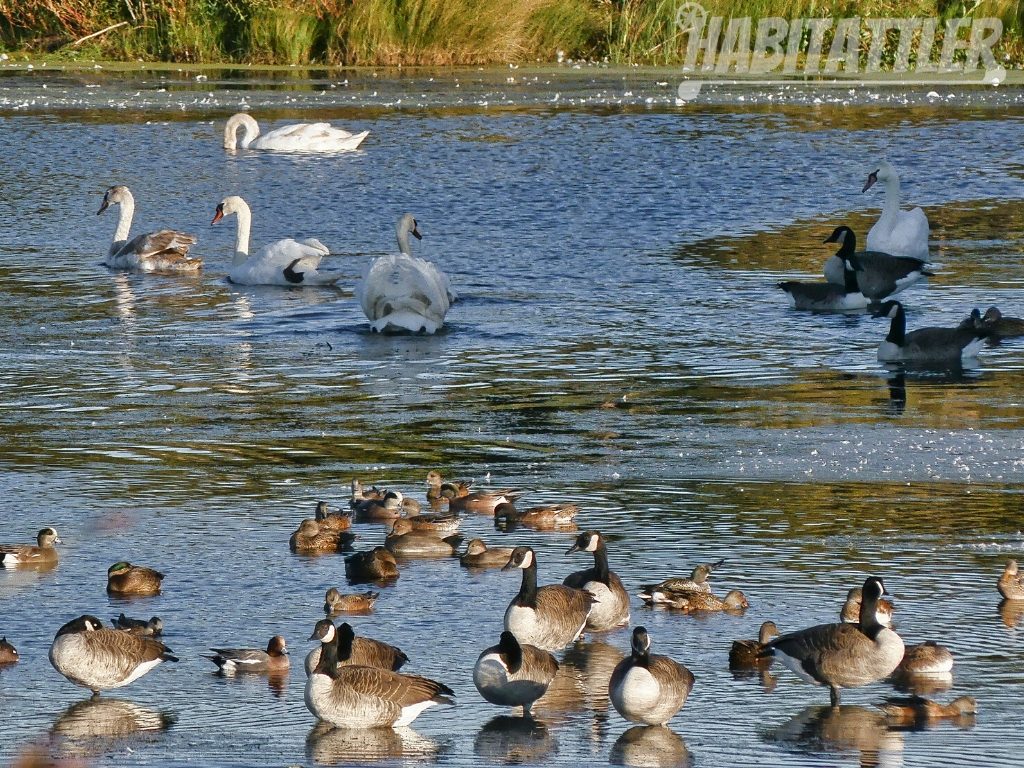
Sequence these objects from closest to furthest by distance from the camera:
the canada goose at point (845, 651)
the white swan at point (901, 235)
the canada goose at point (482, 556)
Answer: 1. the canada goose at point (845, 651)
2. the canada goose at point (482, 556)
3. the white swan at point (901, 235)

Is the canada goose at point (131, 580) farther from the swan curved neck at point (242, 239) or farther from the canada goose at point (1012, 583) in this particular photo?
the swan curved neck at point (242, 239)

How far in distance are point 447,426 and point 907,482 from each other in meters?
3.46

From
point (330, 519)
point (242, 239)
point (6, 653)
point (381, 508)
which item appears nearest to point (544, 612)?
point (330, 519)

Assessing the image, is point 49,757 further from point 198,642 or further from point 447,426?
point 447,426

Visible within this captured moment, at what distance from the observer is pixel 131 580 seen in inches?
359

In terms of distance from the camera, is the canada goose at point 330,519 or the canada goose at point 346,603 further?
the canada goose at point 330,519

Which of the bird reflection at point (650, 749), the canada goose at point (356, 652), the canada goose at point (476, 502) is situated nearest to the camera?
the bird reflection at point (650, 749)

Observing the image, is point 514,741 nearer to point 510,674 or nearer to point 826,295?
point 510,674

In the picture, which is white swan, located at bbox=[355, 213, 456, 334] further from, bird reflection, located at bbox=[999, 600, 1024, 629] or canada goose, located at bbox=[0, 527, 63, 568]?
bird reflection, located at bbox=[999, 600, 1024, 629]

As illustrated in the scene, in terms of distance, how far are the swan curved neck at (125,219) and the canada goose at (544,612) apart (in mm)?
13941

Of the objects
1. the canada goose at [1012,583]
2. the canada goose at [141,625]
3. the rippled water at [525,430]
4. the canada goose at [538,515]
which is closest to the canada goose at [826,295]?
the rippled water at [525,430]

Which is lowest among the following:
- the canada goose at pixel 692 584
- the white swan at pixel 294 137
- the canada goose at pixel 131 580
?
the white swan at pixel 294 137

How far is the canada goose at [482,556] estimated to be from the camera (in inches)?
386

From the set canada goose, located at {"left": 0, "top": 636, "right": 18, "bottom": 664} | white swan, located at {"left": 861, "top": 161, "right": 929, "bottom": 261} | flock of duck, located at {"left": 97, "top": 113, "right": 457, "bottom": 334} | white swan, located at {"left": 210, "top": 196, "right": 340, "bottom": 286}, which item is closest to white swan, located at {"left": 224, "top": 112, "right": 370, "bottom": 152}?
flock of duck, located at {"left": 97, "top": 113, "right": 457, "bottom": 334}
